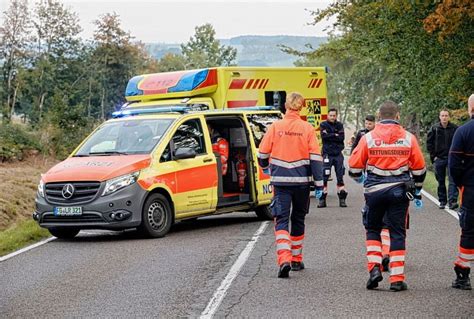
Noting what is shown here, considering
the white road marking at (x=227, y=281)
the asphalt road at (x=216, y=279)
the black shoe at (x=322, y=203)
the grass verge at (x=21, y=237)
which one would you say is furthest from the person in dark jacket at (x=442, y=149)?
the grass verge at (x=21, y=237)

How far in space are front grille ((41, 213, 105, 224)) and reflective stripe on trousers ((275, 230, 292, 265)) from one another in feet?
13.8

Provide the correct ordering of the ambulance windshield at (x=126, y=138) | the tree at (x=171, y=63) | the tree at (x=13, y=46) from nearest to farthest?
the ambulance windshield at (x=126, y=138) < the tree at (x=13, y=46) < the tree at (x=171, y=63)

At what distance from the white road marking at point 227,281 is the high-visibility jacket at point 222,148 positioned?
2.24 metres

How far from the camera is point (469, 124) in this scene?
9.65 metres

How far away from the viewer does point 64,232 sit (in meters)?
15.0

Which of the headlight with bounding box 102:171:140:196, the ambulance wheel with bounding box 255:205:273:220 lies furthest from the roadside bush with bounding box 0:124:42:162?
the headlight with bounding box 102:171:140:196

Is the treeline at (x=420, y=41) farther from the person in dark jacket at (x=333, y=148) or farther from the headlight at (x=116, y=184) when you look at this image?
the headlight at (x=116, y=184)

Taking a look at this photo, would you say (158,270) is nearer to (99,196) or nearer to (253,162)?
(99,196)

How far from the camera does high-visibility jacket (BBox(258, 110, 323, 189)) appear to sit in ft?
35.2

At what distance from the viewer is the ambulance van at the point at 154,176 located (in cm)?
1415

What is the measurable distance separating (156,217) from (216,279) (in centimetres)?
434

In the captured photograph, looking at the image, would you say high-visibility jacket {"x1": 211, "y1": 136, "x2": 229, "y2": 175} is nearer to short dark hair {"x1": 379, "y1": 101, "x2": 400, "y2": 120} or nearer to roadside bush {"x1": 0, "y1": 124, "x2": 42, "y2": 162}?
short dark hair {"x1": 379, "y1": 101, "x2": 400, "y2": 120}

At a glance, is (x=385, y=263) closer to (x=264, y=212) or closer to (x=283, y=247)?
→ (x=283, y=247)

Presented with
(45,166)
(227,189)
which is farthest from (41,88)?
(227,189)
